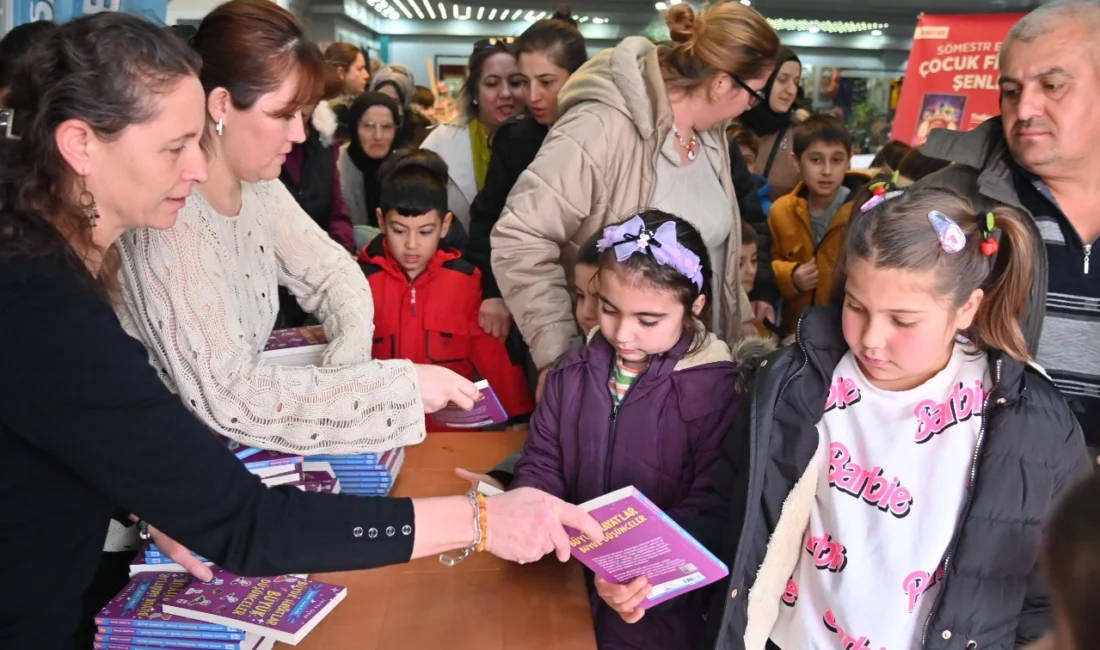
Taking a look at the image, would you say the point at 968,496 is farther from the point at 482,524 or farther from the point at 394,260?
the point at 394,260

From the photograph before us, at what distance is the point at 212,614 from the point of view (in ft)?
4.35

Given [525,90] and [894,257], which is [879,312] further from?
[525,90]

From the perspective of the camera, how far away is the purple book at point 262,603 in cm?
132

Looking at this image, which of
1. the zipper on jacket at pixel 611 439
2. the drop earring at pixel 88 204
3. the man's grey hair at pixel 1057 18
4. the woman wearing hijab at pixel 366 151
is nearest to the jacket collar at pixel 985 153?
the man's grey hair at pixel 1057 18

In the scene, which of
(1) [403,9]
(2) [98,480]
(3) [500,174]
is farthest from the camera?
(1) [403,9]

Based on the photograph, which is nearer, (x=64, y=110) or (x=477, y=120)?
(x=64, y=110)

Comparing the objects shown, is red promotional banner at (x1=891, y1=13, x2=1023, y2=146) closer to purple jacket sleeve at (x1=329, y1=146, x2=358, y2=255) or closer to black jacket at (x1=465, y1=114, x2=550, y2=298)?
black jacket at (x1=465, y1=114, x2=550, y2=298)

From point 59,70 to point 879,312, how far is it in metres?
1.37

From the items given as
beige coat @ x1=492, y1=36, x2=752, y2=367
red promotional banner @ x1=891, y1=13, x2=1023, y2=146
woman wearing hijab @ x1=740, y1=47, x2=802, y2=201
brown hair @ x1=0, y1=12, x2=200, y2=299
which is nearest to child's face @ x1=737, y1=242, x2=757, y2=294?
beige coat @ x1=492, y1=36, x2=752, y2=367

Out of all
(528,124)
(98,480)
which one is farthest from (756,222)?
(98,480)

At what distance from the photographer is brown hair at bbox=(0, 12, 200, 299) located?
1.11 m

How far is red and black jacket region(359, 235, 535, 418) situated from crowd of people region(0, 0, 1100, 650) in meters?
0.59

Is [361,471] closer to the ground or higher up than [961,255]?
closer to the ground

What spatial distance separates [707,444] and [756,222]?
1885 millimetres
